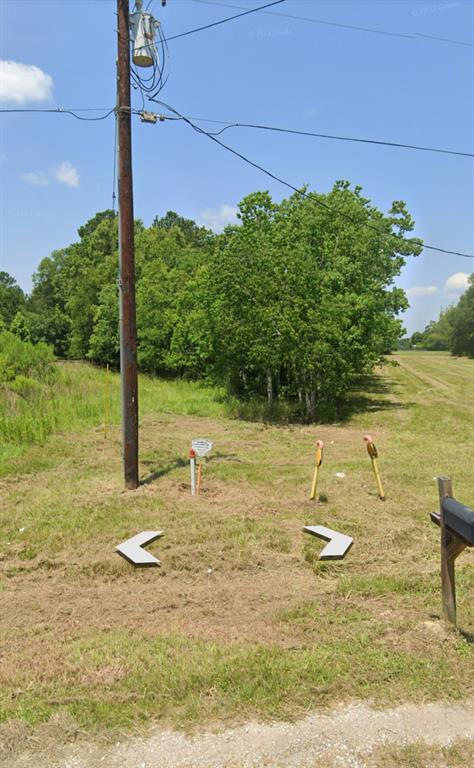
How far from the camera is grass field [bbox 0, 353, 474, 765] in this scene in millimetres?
2871

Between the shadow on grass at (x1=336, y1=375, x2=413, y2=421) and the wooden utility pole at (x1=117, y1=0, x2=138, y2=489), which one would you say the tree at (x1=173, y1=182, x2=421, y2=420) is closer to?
the shadow on grass at (x1=336, y1=375, x2=413, y2=421)

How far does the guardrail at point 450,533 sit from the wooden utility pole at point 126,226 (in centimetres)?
475

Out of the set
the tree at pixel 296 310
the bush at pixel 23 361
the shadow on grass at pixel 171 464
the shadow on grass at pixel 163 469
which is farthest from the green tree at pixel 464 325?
the shadow on grass at pixel 163 469

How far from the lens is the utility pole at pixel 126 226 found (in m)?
6.97

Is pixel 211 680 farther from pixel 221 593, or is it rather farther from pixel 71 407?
pixel 71 407

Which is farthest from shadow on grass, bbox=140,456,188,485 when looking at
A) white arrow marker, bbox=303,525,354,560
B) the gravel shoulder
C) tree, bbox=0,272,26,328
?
tree, bbox=0,272,26,328

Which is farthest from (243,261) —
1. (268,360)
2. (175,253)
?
(175,253)

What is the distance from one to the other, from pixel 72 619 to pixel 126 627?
481mm

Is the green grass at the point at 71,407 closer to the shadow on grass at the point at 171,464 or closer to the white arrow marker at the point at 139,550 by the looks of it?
the shadow on grass at the point at 171,464

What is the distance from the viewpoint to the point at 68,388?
16047 millimetres

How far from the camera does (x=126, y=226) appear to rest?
23.1 ft

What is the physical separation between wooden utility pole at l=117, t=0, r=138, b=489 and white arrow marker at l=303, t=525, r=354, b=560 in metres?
3.03

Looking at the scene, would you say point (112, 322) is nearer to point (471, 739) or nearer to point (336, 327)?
point (336, 327)

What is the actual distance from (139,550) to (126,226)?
4.44 meters
